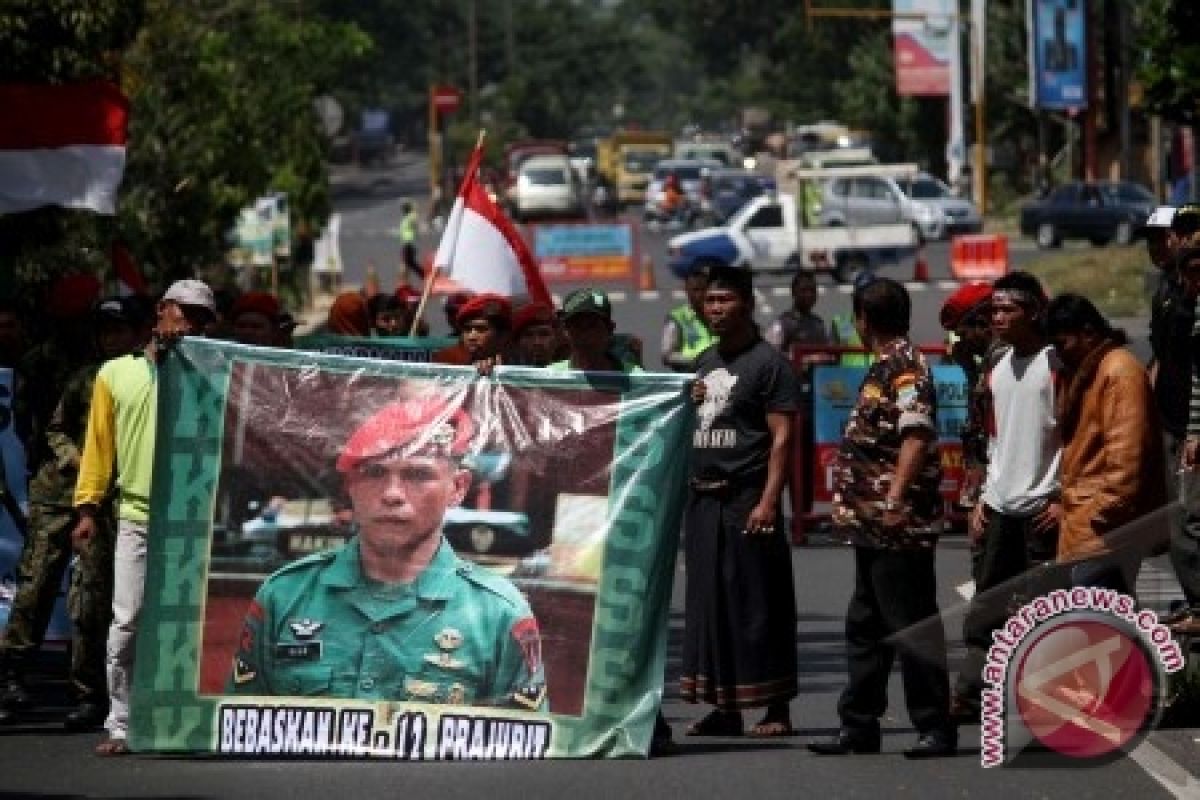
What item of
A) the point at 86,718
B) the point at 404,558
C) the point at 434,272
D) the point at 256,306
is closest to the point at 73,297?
the point at 256,306

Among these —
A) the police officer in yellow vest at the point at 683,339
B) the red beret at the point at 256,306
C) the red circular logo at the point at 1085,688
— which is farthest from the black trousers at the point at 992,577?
the police officer in yellow vest at the point at 683,339

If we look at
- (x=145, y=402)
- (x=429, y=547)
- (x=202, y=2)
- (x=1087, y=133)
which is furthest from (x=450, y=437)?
(x=1087, y=133)

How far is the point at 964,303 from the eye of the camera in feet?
51.8

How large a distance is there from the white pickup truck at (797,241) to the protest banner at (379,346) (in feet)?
118

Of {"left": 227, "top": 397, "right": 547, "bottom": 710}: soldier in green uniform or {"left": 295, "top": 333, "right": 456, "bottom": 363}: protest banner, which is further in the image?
{"left": 295, "top": 333, "right": 456, "bottom": 363}: protest banner

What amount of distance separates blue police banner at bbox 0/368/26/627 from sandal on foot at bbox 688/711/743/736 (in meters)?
3.15

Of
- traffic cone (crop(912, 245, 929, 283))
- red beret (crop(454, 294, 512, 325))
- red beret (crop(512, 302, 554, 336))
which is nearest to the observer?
red beret (crop(454, 294, 512, 325))

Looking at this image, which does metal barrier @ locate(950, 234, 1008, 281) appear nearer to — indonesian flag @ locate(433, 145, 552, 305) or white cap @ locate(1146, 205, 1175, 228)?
indonesian flag @ locate(433, 145, 552, 305)

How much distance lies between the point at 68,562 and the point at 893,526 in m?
3.61

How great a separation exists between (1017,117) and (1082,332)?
2979 inches

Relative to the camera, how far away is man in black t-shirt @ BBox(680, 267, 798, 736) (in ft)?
39.9

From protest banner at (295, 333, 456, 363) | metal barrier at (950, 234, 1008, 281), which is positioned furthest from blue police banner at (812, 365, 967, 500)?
metal barrier at (950, 234, 1008, 281)

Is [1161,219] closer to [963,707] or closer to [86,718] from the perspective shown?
[963,707]

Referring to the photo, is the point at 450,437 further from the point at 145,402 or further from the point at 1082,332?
the point at 1082,332
